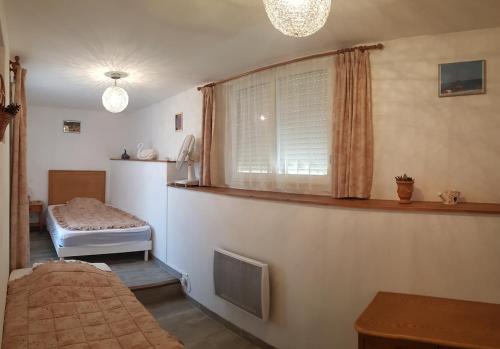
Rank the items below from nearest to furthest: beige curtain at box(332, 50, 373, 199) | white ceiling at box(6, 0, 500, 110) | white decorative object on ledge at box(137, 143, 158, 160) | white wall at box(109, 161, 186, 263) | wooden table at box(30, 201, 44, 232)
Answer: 1. white ceiling at box(6, 0, 500, 110)
2. beige curtain at box(332, 50, 373, 199)
3. white wall at box(109, 161, 186, 263)
4. white decorative object on ledge at box(137, 143, 158, 160)
5. wooden table at box(30, 201, 44, 232)

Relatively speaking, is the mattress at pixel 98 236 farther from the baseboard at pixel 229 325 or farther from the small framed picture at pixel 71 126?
the small framed picture at pixel 71 126

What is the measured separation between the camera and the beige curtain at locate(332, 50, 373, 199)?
2455 millimetres

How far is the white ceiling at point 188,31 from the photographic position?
1985mm

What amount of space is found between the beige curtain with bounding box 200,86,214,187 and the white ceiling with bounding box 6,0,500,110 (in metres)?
0.27

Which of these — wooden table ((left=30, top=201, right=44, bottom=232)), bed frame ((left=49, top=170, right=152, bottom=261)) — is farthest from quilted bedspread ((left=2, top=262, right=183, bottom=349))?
bed frame ((left=49, top=170, right=152, bottom=261))

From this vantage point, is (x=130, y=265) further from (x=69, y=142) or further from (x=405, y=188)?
(x=405, y=188)

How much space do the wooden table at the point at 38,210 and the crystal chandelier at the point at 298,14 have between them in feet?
19.0

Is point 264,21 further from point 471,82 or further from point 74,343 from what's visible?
point 74,343

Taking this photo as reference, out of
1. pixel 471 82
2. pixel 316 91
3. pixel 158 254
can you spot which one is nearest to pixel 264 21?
pixel 316 91

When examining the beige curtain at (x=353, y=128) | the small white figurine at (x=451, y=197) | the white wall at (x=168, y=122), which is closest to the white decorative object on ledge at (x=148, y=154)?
the white wall at (x=168, y=122)

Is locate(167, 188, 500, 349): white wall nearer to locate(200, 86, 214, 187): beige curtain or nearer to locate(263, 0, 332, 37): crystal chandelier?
locate(200, 86, 214, 187): beige curtain

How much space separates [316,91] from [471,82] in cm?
110

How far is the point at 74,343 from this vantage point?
1.79 meters

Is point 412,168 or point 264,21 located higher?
point 264,21
